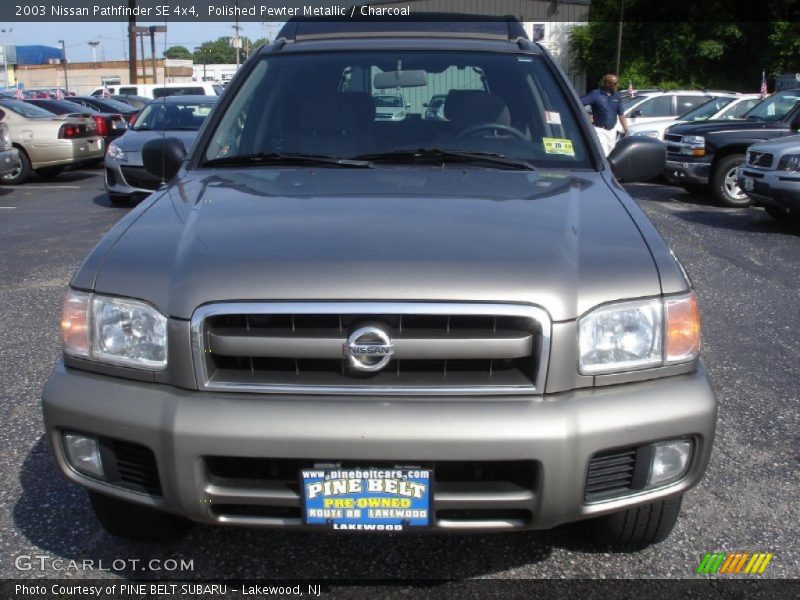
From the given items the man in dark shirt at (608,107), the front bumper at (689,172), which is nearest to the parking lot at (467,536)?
the front bumper at (689,172)

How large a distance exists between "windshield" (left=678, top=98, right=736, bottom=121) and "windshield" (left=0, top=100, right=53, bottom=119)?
11.3m

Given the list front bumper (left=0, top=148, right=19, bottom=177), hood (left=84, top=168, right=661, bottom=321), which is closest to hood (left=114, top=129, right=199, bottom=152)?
front bumper (left=0, top=148, right=19, bottom=177)

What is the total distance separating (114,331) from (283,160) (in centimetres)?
118

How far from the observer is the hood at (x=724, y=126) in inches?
444

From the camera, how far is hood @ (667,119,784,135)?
11.3 metres

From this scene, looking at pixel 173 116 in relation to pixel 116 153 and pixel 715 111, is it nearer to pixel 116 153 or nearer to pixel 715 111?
pixel 116 153

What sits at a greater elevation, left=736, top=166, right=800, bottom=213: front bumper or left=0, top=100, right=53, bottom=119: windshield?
left=0, top=100, right=53, bottom=119: windshield

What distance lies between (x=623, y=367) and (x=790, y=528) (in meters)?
1.24

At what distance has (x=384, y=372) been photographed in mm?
2246

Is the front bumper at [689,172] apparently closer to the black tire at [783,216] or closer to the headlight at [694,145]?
the headlight at [694,145]

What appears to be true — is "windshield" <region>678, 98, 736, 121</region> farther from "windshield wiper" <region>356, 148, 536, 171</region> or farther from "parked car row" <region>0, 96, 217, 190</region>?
"windshield wiper" <region>356, 148, 536, 171</region>

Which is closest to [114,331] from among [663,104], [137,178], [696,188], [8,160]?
[137,178]

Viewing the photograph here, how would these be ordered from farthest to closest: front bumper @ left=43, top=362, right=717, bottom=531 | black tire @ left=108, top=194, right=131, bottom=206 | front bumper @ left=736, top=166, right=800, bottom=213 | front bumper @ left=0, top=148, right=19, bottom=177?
front bumper @ left=0, top=148, right=19, bottom=177, black tire @ left=108, top=194, right=131, bottom=206, front bumper @ left=736, top=166, right=800, bottom=213, front bumper @ left=43, top=362, right=717, bottom=531

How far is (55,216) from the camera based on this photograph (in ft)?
35.1
